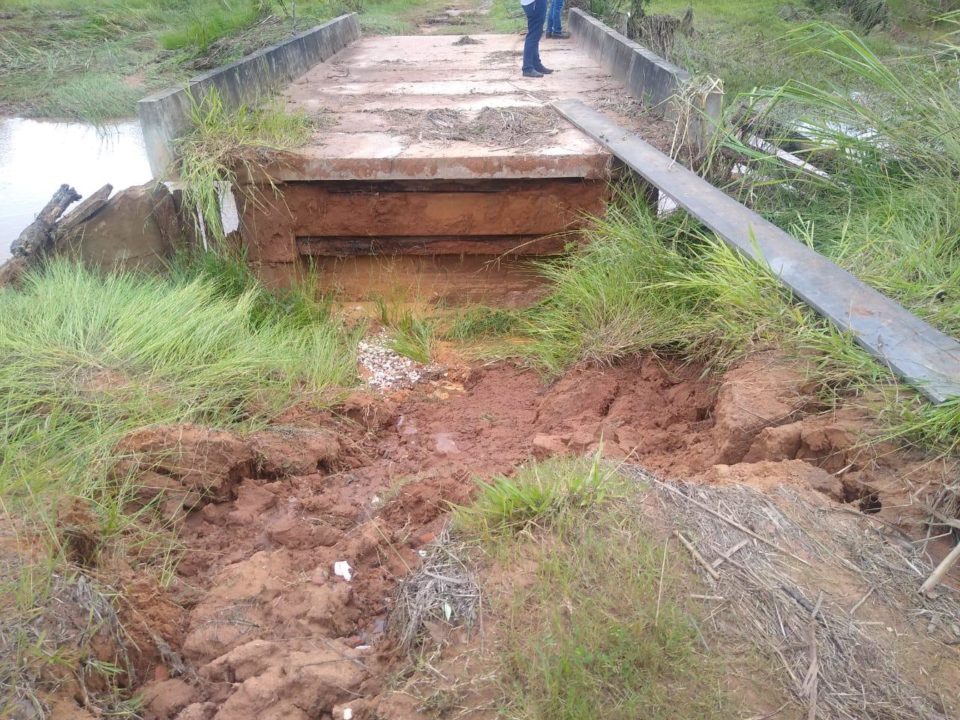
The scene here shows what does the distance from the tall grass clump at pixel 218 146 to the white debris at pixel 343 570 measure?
8.30 ft

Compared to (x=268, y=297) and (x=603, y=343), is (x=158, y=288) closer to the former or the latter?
(x=268, y=297)

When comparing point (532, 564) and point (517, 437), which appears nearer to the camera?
point (532, 564)

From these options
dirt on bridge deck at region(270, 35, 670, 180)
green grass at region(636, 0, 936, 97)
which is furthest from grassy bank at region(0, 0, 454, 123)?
green grass at region(636, 0, 936, 97)

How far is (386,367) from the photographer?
410 centimetres

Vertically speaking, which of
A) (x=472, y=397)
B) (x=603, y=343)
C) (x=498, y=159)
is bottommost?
(x=472, y=397)

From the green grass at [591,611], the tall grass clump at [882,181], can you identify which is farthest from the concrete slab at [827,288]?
the green grass at [591,611]

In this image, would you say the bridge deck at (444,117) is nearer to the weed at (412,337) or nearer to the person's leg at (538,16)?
the person's leg at (538,16)

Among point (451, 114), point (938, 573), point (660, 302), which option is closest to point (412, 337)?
point (660, 302)

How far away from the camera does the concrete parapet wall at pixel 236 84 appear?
4.33 meters

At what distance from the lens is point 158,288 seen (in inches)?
142

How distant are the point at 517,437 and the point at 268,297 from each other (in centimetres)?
191

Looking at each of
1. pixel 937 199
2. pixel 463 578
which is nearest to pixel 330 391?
pixel 463 578

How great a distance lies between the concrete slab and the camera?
2385 millimetres

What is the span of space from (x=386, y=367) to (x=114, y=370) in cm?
147
